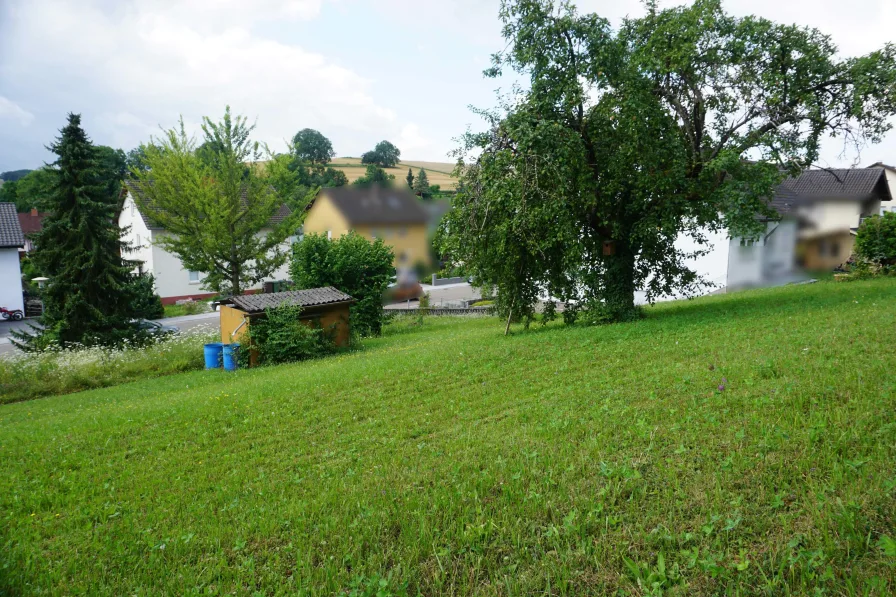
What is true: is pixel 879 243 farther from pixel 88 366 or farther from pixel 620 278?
pixel 88 366

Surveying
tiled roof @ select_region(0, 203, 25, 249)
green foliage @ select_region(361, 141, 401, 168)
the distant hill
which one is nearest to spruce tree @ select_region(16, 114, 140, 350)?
tiled roof @ select_region(0, 203, 25, 249)

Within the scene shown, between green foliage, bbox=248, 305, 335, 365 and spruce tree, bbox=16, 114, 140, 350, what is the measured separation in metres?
7.95

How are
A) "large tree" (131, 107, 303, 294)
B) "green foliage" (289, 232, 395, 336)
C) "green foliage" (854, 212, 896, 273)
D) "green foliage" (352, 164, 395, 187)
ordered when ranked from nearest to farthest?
"green foliage" (854, 212, 896, 273)
"green foliage" (289, 232, 395, 336)
"large tree" (131, 107, 303, 294)
"green foliage" (352, 164, 395, 187)

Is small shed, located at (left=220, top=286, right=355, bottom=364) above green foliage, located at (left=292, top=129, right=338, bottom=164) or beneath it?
beneath

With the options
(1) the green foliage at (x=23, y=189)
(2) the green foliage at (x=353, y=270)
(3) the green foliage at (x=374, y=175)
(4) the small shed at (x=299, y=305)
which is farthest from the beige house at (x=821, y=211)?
(1) the green foliage at (x=23, y=189)

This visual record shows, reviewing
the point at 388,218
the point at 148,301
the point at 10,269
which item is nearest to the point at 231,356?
the point at 388,218

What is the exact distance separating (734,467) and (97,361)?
1910cm

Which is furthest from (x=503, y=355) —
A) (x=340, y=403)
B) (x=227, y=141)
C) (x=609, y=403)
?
(x=227, y=141)

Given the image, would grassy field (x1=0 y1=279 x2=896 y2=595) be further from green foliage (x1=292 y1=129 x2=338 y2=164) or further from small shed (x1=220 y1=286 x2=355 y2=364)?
green foliage (x1=292 y1=129 x2=338 y2=164)

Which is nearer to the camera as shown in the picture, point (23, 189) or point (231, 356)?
point (231, 356)

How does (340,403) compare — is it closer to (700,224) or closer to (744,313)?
(744,313)

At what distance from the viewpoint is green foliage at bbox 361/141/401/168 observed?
176 feet

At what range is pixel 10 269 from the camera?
34.3 m

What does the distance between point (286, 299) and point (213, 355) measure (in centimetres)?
289
